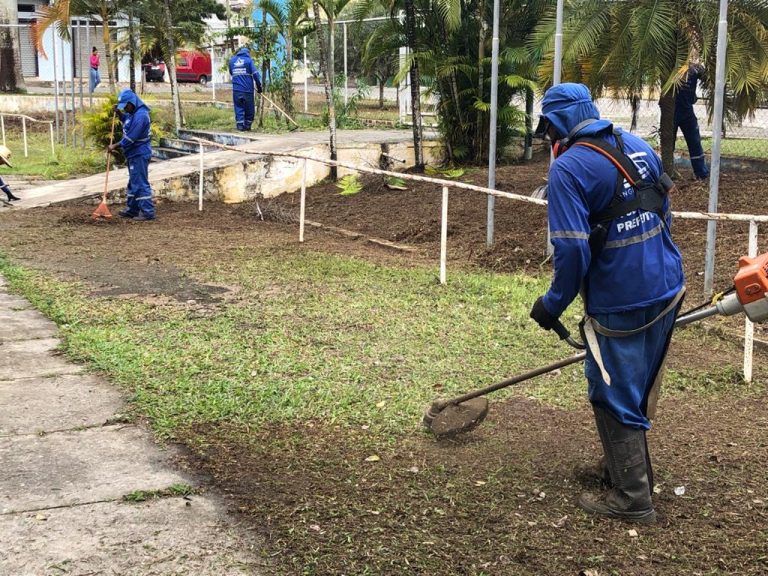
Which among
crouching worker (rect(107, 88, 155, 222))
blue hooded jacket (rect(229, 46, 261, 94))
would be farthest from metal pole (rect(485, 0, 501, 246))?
blue hooded jacket (rect(229, 46, 261, 94))

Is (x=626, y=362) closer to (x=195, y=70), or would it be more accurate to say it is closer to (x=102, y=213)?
(x=102, y=213)

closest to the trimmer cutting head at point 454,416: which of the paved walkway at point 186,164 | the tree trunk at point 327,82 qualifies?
the paved walkway at point 186,164

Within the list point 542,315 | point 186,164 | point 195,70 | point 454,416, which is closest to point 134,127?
point 186,164

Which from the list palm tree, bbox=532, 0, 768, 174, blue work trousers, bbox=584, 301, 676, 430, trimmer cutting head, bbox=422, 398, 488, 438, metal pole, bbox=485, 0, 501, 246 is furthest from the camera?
palm tree, bbox=532, 0, 768, 174

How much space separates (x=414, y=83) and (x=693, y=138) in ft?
16.3

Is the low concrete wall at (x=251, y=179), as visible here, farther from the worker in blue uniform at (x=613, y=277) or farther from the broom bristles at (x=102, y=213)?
the worker in blue uniform at (x=613, y=277)

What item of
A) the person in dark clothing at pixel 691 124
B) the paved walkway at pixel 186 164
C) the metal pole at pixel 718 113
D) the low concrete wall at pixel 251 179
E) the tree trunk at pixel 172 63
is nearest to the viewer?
the metal pole at pixel 718 113

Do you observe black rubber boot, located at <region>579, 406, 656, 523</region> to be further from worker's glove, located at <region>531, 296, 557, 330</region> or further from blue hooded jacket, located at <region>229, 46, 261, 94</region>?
blue hooded jacket, located at <region>229, 46, 261, 94</region>

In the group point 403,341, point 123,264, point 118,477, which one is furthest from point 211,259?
point 118,477

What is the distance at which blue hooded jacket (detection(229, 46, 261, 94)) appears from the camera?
62.6 feet

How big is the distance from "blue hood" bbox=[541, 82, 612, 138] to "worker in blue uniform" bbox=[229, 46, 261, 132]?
52.1 feet

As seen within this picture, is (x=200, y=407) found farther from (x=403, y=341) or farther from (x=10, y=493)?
(x=403, y=341)

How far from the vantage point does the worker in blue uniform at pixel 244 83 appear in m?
19.1

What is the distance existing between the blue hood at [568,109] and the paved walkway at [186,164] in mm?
9477
